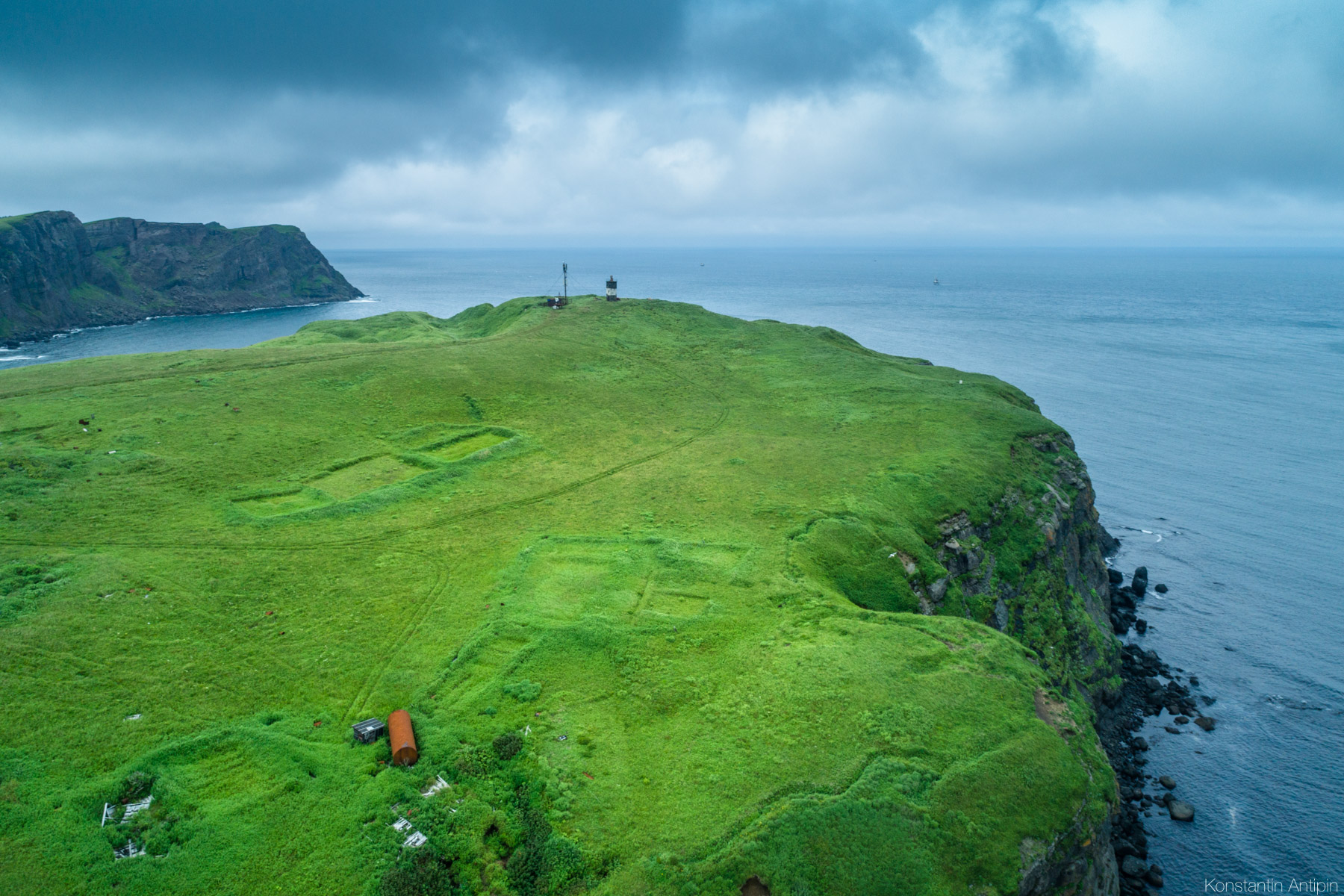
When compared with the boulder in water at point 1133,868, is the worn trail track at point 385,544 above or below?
above

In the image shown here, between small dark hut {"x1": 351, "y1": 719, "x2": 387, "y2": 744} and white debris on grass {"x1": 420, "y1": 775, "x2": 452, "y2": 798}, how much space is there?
8.42ft

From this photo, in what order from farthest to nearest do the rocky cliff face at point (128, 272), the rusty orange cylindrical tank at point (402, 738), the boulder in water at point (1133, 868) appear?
the rocky cliff face at point (128, 272) → the boulder in water at point (1133, 868) → the rusty orange cylindrical tank at point (402, 738)

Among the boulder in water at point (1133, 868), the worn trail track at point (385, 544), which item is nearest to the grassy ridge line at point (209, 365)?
the worn trail track at point (385, 544)

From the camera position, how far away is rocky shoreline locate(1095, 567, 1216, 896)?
2750cm

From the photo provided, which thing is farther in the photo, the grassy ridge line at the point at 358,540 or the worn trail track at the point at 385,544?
the grassy ridge line at the point at 358,540

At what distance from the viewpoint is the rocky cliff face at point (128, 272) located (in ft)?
434

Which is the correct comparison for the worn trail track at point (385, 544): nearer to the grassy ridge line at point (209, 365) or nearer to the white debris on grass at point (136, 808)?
the grassy ridge line at point (209, 365)

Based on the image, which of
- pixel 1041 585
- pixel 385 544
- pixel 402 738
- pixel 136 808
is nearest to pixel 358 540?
pixel 385 544

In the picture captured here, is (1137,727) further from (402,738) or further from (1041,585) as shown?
(402,738)

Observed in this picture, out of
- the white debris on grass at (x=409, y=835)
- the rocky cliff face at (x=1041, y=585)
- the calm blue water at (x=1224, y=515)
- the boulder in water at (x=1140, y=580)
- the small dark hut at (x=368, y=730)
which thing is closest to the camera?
the white debris on grass at (x=409, y=835)

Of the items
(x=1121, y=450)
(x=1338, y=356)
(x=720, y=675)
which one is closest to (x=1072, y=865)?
(x=720, y=675)

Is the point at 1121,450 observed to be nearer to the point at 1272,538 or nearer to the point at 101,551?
the point at 1272,538

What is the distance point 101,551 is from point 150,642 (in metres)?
7.98

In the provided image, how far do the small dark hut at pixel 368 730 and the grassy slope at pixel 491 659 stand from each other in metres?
0.39
